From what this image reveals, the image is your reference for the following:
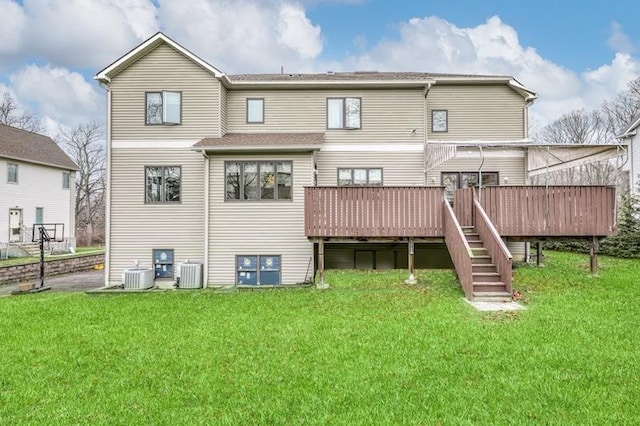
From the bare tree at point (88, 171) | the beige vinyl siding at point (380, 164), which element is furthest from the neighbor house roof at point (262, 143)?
the bare tree at point (88, 171)

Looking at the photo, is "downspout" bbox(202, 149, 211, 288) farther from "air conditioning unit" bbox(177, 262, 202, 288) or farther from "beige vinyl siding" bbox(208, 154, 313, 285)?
"air conditioning unit" bbox(177, 262, 202, 288)

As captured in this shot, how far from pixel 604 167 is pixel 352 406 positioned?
1639 inches

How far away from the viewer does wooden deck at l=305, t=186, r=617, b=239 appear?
11.7 metres

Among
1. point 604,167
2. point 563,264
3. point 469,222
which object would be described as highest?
point 604,167

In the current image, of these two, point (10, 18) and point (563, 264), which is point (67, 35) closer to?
point (10, 18)

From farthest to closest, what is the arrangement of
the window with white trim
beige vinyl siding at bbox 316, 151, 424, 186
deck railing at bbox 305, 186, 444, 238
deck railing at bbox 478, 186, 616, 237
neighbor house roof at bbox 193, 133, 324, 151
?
the window with white trim → beige vinyl siding at bbox 316, 151, 424, 186 → neighbor house roof at bbox 193, 133, 324, 151 → deck railing at bbox 305, 186, 444, 238 → deck railing at bbox 478, 186, 616, 237

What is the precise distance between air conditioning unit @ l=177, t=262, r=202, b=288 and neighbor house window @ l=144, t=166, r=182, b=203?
2508 mm

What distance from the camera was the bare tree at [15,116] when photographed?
40438mm

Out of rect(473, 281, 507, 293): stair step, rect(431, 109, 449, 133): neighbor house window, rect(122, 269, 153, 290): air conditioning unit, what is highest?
rect(431, 109, 449, 133): neighbor house window

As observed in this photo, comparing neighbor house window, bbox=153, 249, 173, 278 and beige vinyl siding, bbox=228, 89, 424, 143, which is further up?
beige vinyl siding, bbox=228, 89, 424, 143

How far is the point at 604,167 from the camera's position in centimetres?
3691

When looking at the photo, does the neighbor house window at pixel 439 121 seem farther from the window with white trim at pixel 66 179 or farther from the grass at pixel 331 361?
the window with white trim at pixel 66 179

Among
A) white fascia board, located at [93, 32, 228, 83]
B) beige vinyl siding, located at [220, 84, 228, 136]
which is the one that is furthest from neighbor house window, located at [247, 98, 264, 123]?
white fascia board, located at [93, 32, 228, 83]

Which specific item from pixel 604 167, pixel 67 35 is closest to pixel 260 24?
pixel 67 35
